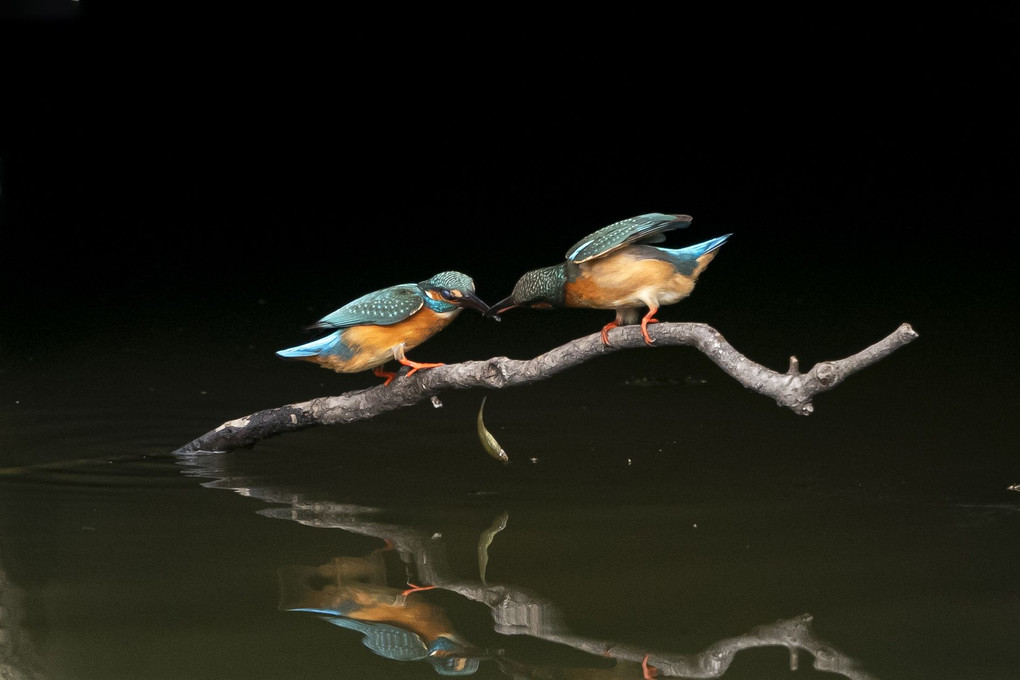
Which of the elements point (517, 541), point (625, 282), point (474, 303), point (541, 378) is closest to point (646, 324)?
point (625, 282)

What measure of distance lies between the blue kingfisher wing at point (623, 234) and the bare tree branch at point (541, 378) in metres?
0.24

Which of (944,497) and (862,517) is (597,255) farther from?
(944,497)

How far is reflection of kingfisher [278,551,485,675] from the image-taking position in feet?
8.09

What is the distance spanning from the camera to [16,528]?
3.37 m

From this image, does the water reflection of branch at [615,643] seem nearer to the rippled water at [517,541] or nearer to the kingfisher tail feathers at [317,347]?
the rippled water at [517,541]

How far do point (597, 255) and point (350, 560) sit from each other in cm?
105

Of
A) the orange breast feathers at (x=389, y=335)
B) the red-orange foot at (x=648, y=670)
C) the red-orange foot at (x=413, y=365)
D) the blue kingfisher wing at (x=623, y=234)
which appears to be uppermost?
the blue kingfisher wing at (x=623, y=234)

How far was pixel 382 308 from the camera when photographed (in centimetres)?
351

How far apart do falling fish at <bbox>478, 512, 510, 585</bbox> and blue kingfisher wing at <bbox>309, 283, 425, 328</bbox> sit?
26.2 inches

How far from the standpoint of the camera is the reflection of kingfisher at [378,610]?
2465mm

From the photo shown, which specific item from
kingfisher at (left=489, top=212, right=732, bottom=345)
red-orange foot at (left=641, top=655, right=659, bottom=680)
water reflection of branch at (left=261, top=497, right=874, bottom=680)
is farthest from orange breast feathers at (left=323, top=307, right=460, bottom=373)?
red-orange foot at (left=641, top=655, right=659, bottom=680)

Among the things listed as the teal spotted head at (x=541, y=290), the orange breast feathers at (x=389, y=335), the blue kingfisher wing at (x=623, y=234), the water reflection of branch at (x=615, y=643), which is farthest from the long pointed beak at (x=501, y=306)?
the water reflection of branch at (x=615, y=643)

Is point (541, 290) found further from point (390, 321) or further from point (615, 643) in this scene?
point (615, 643)

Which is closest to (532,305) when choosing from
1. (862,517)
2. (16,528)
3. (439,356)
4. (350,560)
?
(350,560)
